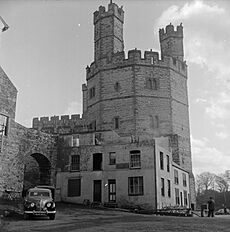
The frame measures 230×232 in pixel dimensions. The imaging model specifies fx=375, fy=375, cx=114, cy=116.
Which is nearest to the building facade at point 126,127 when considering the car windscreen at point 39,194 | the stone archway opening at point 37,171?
the stone archway opening at point 37,171

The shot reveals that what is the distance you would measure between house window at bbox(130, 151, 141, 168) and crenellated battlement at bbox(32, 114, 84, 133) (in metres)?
17.9

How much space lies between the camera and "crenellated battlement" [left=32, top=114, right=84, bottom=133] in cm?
5147

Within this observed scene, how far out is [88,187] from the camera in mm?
33594

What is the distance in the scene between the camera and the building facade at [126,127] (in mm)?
32812

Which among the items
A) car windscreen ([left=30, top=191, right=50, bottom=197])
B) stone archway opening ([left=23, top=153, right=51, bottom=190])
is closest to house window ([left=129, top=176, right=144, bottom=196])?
stone archway opening ([left=23, top=153, right=51, bottom=190])

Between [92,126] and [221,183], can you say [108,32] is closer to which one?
[92,126]

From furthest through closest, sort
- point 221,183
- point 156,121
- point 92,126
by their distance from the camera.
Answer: point 221,183 → point 92,126 → point 156,121

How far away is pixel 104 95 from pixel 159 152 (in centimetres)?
1467

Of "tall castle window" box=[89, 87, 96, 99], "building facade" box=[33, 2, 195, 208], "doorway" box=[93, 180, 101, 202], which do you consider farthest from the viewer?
"tall castle window" box=[89, 87, 96, 99]

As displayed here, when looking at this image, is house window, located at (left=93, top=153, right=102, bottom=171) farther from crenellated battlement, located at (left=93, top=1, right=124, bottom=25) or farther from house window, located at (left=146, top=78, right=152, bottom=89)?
crenellated battlement, located at (left=93, top=1, right=124, bottom=25)

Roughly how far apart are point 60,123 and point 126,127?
538 inches

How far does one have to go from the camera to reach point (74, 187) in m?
34.1

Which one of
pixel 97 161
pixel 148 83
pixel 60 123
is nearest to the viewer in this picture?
pixel 97 161

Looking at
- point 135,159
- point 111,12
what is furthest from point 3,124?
point 111,12
